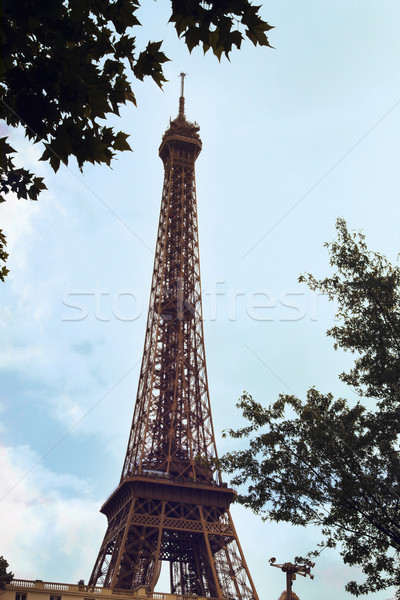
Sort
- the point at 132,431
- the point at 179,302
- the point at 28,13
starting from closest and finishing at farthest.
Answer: the point at 28,13
the point at 132,431
the point at 179,302

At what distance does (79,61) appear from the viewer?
7.56 meters

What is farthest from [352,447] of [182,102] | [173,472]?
[182,102]

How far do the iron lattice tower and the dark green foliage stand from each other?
136 ft

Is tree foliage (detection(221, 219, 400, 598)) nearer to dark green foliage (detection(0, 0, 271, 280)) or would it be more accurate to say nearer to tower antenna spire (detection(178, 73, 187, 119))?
dark green foliage (detection(0, 0, 271, 280))

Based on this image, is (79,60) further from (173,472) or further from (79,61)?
(173,472)

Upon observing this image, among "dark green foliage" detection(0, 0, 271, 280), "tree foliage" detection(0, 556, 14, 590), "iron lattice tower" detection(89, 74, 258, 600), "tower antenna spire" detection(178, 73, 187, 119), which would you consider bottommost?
"dark green foliage" detection(0, 0, 271, 280)

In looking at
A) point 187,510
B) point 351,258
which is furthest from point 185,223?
point 351,258

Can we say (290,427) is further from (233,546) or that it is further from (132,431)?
(132,431)

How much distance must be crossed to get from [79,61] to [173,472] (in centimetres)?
5863

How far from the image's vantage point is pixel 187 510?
6031 centimetres

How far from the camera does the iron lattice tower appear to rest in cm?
5653

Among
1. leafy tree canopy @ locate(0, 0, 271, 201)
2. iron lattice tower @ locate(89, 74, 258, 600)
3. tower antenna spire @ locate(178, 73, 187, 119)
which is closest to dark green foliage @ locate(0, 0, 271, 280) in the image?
leafy tree canopy @ locate(0, 0, 271, 201)

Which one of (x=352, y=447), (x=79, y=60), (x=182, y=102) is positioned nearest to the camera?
(x=79, y=60)

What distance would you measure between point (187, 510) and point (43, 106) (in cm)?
5688
